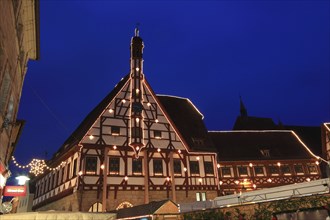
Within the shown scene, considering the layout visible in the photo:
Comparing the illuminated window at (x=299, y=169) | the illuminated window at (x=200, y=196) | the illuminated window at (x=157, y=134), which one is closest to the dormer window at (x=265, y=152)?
the illuminated window at (x=299, y=169)

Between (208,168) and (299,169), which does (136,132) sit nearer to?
(208,168)

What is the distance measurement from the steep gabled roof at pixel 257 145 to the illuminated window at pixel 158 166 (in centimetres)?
695

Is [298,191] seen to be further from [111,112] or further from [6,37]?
[111,112]

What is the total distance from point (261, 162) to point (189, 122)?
764cm

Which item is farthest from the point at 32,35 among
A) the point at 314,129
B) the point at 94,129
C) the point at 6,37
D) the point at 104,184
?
the point at 314,129

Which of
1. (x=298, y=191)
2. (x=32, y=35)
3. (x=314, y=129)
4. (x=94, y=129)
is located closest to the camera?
(x=298, y=191)

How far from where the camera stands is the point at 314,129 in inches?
1570

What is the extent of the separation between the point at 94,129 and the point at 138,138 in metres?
3.34

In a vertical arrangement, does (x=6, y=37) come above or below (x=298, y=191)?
above

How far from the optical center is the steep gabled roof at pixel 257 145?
28609 millimetres

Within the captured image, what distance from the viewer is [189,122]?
2873 centimetres

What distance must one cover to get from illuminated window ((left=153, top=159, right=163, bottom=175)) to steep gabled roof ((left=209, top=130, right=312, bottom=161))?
695 cm

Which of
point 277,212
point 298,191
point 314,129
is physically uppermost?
point 314,129

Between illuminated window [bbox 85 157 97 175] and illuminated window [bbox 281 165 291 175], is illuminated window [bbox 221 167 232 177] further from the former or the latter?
illuminated window [bbox 85 157 97 175]
